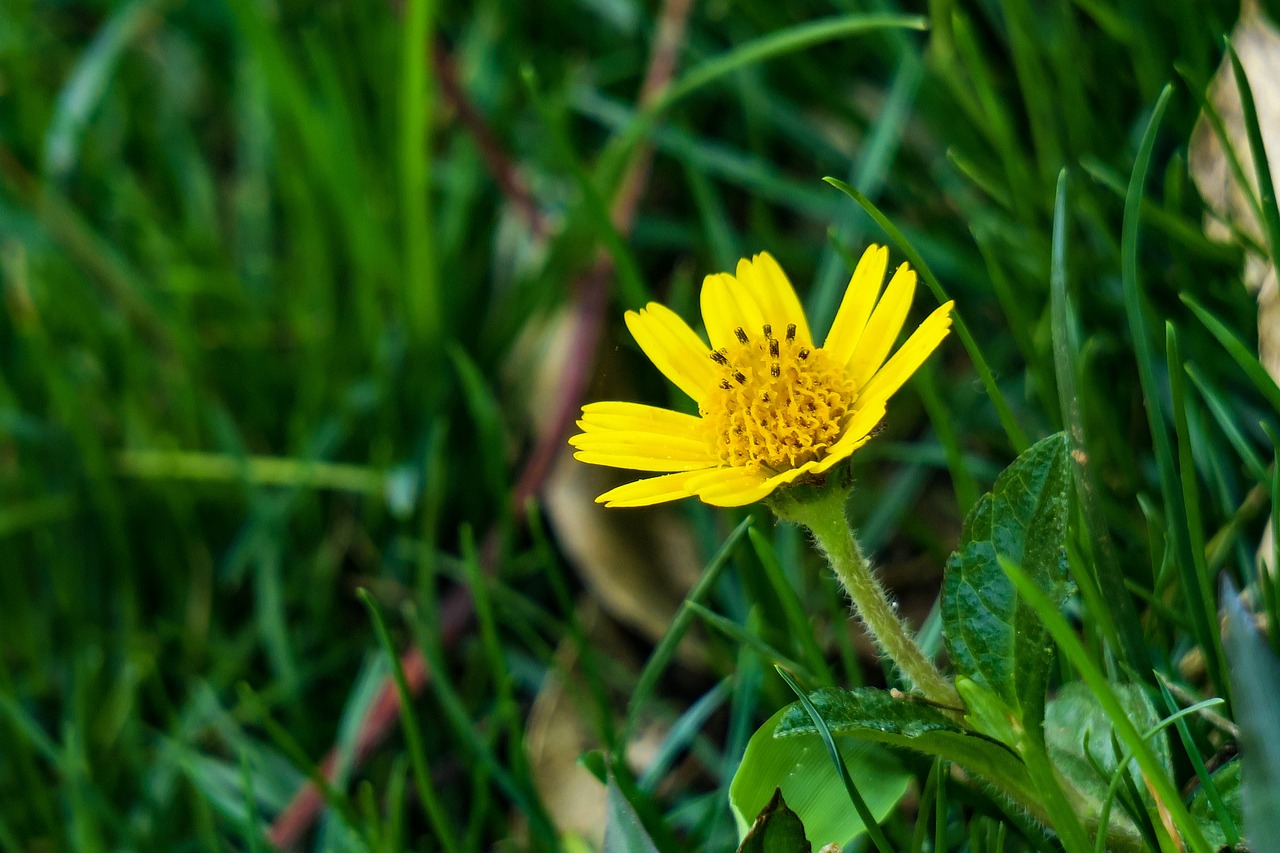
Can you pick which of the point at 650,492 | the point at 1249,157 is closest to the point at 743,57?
the point at 1249,157

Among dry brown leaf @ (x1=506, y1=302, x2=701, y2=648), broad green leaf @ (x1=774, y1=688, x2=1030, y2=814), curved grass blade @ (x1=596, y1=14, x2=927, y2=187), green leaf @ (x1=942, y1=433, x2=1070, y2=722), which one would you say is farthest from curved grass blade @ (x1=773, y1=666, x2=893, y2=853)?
curved grass blade @ (x1=596, y1=14, x2=927, y2=187)

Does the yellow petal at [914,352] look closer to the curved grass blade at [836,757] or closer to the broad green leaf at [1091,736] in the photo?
the curved grass blade at [836,757]

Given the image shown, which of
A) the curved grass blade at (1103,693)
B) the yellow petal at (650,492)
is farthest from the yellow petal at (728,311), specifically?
the curved grass blade at (1103,693)

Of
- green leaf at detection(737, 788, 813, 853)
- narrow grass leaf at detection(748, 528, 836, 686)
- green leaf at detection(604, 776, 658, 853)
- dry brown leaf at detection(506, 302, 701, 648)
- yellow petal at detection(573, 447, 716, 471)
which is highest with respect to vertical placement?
yellow petal at detection(573, 447, 716, 471)

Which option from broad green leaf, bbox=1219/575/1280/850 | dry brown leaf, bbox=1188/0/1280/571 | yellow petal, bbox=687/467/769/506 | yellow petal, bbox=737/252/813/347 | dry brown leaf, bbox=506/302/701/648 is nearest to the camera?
broad green leaf, bbox=1219/575/1280/850

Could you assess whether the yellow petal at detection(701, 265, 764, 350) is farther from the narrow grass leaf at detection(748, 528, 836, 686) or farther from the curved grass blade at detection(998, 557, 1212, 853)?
the curved grass blade at detection(998, 557, 1212, 853)
